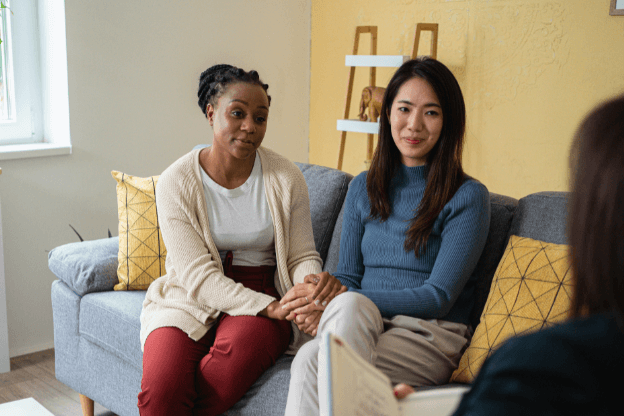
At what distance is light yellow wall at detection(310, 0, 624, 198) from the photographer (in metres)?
2.73

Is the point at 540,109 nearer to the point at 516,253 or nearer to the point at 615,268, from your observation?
the point at 516,253

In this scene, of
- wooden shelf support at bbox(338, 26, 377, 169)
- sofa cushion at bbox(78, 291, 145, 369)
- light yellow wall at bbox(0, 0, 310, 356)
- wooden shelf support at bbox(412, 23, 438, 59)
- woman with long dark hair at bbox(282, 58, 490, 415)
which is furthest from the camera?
wooden shelf support at bbox(338, 26, 377, 169)

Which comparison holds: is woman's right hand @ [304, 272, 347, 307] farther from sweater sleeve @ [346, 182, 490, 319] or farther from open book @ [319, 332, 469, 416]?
open book @ [319, 332, 469, 416]

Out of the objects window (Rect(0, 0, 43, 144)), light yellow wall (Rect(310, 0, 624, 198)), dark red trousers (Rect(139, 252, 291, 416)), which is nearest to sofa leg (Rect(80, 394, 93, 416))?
dark red trousers (Rect(139, 252, 291, 416))

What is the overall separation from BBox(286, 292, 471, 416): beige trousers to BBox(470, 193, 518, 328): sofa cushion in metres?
0.10

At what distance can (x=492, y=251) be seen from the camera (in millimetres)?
1717

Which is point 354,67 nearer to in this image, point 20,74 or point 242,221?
point 20,74

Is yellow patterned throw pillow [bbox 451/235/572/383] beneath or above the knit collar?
beneath

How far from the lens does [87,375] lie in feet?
6.79

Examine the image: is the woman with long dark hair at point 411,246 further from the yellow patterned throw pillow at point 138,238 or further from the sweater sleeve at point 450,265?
the yellow patterned throw pillow at point 138,238

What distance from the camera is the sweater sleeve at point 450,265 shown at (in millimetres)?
1549

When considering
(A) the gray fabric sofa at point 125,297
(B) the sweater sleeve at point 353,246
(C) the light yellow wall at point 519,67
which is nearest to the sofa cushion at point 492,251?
(A) the gray fabric sofa at point 125,297

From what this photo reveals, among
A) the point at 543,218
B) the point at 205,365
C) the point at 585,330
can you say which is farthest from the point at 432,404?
the point at 543,218

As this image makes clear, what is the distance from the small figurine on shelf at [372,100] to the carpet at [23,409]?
2.21 m
